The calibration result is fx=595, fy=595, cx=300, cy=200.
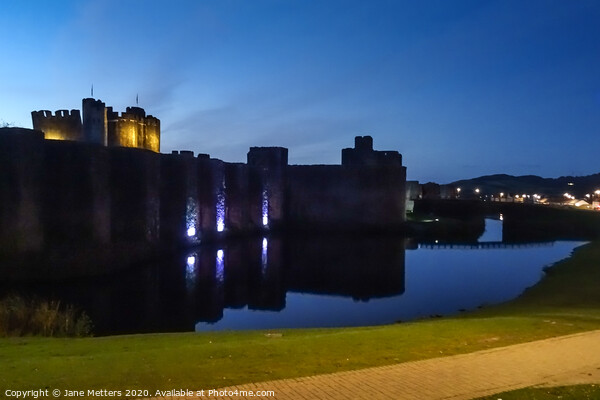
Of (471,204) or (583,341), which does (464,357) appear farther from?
(471,204)

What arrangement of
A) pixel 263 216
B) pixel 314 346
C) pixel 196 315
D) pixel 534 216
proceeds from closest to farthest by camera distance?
pixel 314 346 → pixel 196 315 → pixel 263 216 → pixel 534 216

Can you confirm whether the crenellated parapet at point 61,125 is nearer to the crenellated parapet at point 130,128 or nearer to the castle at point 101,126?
the castle at point 101,126

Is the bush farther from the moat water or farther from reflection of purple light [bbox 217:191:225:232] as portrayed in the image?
reflection of purple light [bbox 217:191:225:232]

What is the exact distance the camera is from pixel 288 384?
7.05m

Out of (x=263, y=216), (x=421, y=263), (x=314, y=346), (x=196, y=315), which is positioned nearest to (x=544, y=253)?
(x=421, y=263)

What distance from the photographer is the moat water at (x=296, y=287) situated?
19109mm

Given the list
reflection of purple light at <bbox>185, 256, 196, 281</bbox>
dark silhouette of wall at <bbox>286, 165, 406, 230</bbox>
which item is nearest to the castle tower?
dark silhouette of wall at <bbox>286, 165, 406, 230</bbox>

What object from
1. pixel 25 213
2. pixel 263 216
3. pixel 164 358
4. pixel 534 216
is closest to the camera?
pixel 164 358

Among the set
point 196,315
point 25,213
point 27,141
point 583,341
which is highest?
point 27,141

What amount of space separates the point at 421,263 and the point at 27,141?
67.6 ft

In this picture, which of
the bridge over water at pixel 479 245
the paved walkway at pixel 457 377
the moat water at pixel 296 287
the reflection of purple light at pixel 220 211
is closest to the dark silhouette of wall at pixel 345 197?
the bridge over water at pixel 479 245

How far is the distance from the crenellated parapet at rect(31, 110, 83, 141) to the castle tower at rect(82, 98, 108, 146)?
1548mm

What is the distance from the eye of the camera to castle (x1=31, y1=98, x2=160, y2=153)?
45906 mm

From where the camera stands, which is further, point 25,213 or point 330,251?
point 330,251
